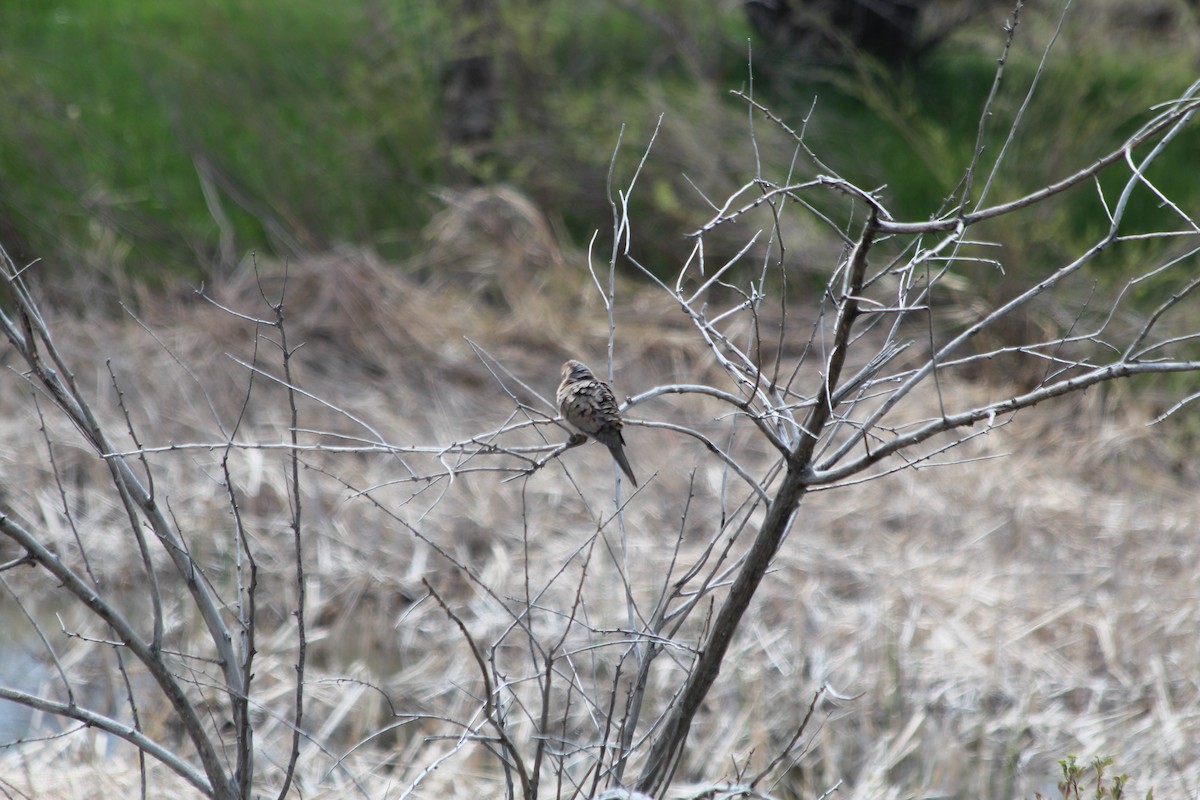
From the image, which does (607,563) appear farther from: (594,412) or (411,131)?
(411,131)

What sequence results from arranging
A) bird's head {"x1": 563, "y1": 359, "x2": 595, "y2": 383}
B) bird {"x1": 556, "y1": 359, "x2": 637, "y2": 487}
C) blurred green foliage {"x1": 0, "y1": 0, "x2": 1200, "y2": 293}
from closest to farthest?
bird {"x1": 556, "y1": 359, "x2": 637, "y2": 487} < bird's head {"x1": 563, "y1": 359, "x2": 595, "y2": 383} < blurred green foliage {"x1": 0, "y1": 0, "x2": 1200, "y2": 293}

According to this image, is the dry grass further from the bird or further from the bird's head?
the bird

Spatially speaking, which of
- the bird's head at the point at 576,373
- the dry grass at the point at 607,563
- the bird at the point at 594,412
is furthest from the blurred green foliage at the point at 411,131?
the bird at the point at 594,412

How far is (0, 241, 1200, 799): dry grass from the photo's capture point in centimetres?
363

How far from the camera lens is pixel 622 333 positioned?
6617 mm

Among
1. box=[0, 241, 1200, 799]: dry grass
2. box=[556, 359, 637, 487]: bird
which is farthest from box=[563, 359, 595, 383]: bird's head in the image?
box=[0, 241, 1200, 799]: dry grass

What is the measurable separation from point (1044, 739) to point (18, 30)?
10475 millimetres

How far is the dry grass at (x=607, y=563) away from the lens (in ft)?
11.9

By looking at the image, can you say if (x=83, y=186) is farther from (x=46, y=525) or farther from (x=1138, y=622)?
(x=1138, y=622)

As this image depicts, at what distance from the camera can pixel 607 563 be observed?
15.2 ft

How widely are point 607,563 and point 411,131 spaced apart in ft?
15.5

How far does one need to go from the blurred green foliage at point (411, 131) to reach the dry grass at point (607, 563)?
3.58 feet

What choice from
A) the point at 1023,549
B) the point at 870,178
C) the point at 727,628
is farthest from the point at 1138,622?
the point at 870,178

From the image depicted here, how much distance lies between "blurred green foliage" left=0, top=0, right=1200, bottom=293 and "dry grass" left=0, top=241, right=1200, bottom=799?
1.09 m
